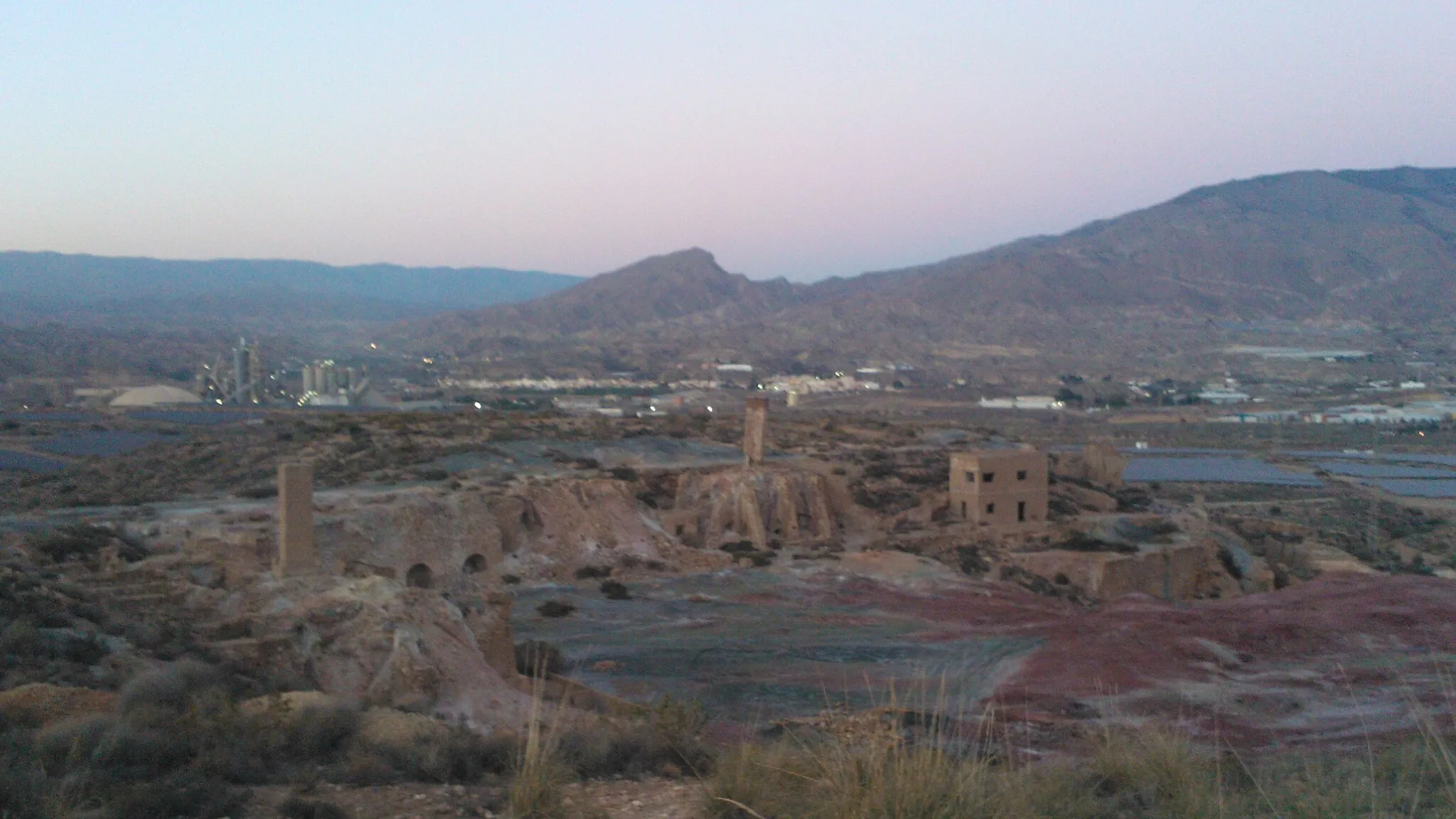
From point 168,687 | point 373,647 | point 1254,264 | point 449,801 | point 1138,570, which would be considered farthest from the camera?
point 1254,264

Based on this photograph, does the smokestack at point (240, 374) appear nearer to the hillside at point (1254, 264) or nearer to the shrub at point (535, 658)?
the shrub at point (535, 658)

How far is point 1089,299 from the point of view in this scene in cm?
14362

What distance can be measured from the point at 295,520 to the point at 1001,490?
20.1 m

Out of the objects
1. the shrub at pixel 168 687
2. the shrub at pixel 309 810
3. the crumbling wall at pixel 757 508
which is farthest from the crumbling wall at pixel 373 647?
the crumbling wall at pixel 757 508

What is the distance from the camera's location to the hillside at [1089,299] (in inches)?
4943

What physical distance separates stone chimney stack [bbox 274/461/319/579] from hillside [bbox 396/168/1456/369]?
3461 inches

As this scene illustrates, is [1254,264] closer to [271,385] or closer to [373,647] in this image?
[271,385]

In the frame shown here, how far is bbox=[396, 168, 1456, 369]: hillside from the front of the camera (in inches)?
4943

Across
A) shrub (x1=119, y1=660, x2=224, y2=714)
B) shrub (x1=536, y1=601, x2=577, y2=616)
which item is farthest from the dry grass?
shrub (x1=536, y1=601, x2=577, y2=616)

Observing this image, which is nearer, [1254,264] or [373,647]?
[373,647]

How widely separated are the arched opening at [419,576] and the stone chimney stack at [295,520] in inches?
230

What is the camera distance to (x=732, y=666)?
17078 millimetres

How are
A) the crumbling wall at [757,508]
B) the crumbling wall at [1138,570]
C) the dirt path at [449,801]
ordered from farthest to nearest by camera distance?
the crumbling wall at [757,508] < the crumbling wall at [1138,570] < the dirt path at [449,801]

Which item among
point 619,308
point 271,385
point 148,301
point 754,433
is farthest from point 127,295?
point 754,433
